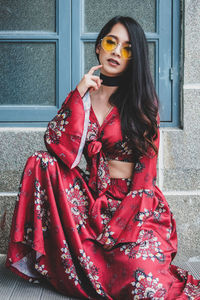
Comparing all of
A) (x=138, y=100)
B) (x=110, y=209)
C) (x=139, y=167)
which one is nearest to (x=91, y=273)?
(x=110, y=209)

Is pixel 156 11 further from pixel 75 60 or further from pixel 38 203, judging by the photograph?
pixel 38 203

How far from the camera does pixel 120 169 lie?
2293 mm

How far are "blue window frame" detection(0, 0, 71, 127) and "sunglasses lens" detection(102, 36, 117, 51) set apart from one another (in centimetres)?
86

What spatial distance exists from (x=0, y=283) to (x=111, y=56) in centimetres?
145

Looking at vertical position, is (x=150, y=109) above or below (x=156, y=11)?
below

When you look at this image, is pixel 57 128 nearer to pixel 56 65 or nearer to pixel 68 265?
pixel 68 265

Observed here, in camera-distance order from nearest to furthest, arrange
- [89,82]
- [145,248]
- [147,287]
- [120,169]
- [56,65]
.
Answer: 1. [147,287]
2. [145,248]
3. [89,82]
4. [120,169]
5. [56,65]

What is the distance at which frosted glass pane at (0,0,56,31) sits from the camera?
118 inches

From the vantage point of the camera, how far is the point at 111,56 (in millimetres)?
2184

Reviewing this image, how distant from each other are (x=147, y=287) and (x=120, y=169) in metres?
0.67

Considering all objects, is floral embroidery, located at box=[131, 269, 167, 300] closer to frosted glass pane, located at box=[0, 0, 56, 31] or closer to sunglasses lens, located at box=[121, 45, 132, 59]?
sunglasses lens, located at box=[121, 45, 132, 59]

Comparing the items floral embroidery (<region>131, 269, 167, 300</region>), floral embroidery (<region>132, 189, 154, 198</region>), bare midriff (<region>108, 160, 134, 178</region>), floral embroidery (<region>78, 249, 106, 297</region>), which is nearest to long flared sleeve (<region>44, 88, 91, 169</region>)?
bare midriff (<region>108, 160, 134, 178</region>)

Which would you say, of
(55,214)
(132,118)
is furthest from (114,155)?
(55,214)

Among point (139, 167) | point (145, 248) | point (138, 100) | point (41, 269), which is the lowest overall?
point (41, 269)
